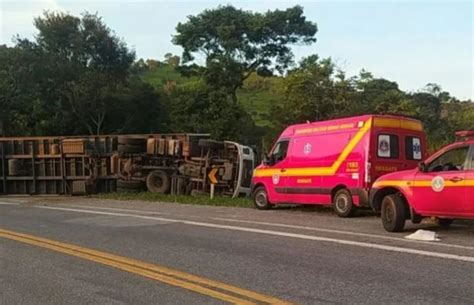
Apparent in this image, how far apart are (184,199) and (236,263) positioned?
13.4m

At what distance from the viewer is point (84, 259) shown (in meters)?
9.04

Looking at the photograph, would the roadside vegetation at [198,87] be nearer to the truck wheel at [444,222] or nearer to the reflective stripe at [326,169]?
the reflective stripe at [326,169]

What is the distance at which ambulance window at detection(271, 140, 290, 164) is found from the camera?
17141mm

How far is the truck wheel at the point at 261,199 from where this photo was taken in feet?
57.5

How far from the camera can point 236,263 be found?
8461 millimetres

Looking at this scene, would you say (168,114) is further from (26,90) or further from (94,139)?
(94,139)

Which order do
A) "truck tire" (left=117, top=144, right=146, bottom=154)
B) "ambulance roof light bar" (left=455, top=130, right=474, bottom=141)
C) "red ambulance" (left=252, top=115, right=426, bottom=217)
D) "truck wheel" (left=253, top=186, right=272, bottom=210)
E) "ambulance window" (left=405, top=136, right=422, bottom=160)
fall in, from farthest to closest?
"truck tire" (left=117, top=144, right=146, bottom=154) → "truck wheel" (left=253, top=186, right=272, bottom=210) → "ambulance window" (left=405, top=136, right=422, bottom=160) → "red ambulance" (left=252, top=115, right=426, bottom=217) → "ambulance roof light bar" (left=455, top=130, right=474, bottom=141)

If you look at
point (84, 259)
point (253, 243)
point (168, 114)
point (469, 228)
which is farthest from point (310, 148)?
point (168, 114)

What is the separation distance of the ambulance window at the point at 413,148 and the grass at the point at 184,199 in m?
5.52

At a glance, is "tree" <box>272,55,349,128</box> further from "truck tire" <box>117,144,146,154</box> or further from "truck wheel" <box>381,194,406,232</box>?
"truck wheel" <box>381,194,406,232</box>

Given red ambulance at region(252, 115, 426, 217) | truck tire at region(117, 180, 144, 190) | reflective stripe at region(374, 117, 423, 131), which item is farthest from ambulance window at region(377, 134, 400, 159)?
truck tire at region(117, 180, 144, 190)

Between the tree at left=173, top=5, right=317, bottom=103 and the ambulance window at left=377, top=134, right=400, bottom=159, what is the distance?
3566cm

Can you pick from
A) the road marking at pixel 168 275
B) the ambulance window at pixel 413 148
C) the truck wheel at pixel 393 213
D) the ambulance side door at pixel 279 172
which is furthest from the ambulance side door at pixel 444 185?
the ambulance side door at pixel 279 172

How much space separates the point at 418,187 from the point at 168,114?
39487 mm
